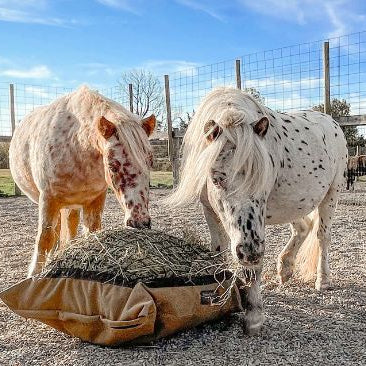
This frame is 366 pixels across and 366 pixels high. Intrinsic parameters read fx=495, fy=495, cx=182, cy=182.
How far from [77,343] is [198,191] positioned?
44.1 inches

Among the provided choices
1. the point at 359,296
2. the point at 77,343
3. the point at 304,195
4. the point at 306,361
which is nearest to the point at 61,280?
the point at 77,343

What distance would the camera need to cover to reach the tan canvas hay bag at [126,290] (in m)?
2.64

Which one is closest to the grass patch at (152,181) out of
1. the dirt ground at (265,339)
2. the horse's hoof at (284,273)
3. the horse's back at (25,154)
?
the horse's back at (25,154)

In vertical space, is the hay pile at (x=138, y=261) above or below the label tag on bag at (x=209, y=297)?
above

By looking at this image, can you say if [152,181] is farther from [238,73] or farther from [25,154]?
[25,154]

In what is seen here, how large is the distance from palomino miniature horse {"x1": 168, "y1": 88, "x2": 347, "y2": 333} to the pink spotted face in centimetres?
41

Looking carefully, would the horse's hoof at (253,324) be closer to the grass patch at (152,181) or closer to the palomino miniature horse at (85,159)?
the palomino miniature horse at (85,159)

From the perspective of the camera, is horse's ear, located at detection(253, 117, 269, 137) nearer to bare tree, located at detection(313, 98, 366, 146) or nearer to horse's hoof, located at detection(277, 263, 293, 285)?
horse's hoof, located at detection(277, 263, 293, 285)

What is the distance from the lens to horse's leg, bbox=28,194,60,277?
3.89 metres

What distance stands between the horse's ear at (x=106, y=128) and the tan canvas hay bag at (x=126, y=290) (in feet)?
2.42

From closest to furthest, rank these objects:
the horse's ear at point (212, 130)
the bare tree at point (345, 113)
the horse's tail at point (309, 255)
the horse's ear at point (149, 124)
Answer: the horse's ear at point (212, 130) < the horse's ear at point (149, 124) < the horse's tail at point (309, 255) < the bare tree at point (345, 113)

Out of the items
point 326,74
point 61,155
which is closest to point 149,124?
point 61,155

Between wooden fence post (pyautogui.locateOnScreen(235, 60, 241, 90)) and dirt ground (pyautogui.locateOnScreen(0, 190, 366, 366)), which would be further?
wooden fence post (pyautogui.locateOnScreen(235, 60, 241, 90))

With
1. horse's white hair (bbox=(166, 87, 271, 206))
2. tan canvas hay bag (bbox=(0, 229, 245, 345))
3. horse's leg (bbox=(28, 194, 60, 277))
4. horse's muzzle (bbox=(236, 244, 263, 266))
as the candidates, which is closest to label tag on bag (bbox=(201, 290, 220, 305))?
tan canvas hay bag (bbox=(0, 229, 245, 345))
